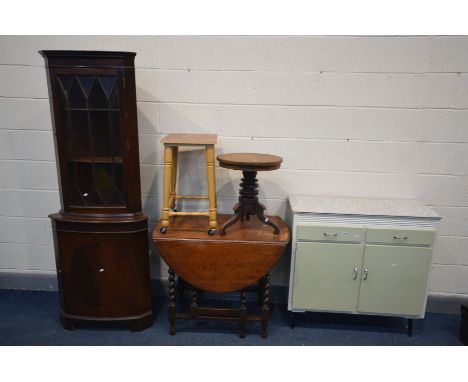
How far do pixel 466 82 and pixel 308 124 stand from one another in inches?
43.0

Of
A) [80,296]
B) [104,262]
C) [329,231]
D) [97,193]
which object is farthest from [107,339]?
[329,231]

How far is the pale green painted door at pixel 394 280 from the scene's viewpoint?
2.35m

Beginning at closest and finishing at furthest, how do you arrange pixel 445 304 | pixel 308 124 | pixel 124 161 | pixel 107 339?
pixel 124 161, pixel 107 339, pixel 308 124, pixel 445 304

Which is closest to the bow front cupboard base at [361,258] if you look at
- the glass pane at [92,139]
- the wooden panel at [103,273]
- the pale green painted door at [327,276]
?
the pale green painted door at [327,276]

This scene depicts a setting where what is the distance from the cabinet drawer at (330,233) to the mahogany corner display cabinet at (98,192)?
42.5 inches

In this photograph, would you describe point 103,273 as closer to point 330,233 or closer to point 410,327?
point 330,233

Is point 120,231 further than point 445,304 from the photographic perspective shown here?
No

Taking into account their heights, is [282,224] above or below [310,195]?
below

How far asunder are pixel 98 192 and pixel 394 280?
2068 mm

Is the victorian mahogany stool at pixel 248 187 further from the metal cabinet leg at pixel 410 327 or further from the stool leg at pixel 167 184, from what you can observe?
the metal cabinet leg at pixel 410 327

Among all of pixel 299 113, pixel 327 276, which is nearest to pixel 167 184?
pixel 299 113

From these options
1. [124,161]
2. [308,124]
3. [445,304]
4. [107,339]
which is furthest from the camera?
[445,304]

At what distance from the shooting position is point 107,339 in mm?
2426

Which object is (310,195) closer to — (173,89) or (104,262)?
(173,89)
